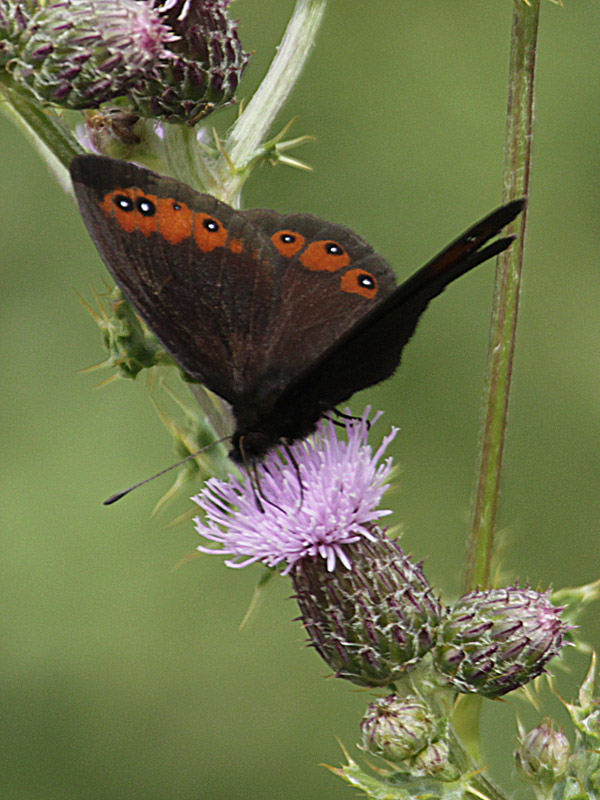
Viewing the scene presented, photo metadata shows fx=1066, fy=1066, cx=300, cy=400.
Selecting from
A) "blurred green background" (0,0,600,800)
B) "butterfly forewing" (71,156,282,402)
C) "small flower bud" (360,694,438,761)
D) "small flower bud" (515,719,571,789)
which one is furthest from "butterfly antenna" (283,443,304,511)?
"blurred green background" (0,0,600,800)

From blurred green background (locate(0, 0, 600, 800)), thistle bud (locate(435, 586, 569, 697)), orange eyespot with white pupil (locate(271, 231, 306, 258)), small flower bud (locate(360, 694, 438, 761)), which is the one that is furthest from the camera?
blurred green background (locate(0, 0, 600, 800))

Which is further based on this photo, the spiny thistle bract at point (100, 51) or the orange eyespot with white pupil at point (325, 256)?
the orange eyespot with white pupil at point (325, 256)

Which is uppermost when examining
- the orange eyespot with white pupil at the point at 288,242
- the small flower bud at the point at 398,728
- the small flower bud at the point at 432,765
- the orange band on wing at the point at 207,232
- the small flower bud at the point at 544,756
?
the orange band on wing at the point at 207,232

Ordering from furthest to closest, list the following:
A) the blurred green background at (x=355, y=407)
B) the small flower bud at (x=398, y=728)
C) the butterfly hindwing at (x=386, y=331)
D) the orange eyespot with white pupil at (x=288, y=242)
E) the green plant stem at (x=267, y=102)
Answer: the blurred green background at (x=355, y=407) → the green plant stem at (x=267, y=102) → the orange eyespot with white pupil at (x=288, y=242) → the small flower bud at (x=398, y=728) → the butterfly hindwing at (x=386, y=331)

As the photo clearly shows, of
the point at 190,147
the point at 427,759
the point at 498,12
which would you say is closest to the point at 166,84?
the point at 190,147

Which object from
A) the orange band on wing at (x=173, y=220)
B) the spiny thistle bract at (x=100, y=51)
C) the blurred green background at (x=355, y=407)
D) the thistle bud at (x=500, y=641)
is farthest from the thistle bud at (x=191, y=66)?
the blurred green background at (x=355, y=407)

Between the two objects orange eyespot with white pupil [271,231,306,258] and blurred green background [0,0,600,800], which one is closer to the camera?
orange eyespot with white pupil [271,231,306,258]

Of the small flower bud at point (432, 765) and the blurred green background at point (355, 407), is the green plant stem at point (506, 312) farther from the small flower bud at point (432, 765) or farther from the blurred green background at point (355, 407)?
the blurred green background at point (355, 407)

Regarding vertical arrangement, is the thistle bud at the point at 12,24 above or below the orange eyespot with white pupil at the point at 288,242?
above

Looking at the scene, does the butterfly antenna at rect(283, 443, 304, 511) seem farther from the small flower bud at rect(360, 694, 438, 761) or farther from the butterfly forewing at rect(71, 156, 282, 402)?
the small flower bud at rect(360, 694, 438, 761)
